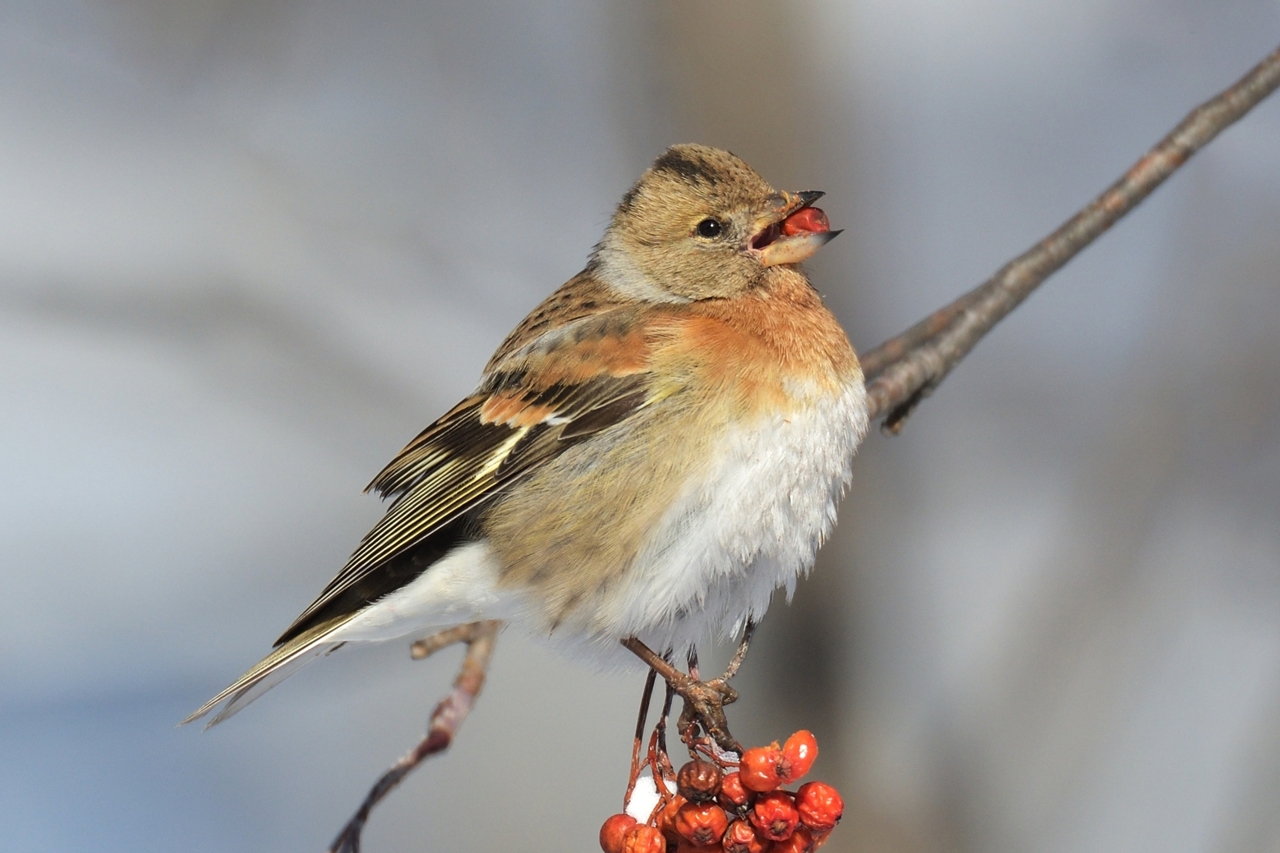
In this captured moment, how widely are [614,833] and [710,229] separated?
148cm

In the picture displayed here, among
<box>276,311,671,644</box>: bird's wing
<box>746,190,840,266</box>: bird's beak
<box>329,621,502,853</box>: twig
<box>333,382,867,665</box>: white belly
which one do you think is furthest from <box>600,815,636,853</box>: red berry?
<box>746,190,840,266</box>: bird's beak

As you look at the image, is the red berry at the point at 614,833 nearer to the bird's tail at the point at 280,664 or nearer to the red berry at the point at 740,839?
the red berry at the point at 740,839

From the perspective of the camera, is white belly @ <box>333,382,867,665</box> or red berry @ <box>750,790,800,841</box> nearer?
red berry @ <box>750,790,800,841</box>

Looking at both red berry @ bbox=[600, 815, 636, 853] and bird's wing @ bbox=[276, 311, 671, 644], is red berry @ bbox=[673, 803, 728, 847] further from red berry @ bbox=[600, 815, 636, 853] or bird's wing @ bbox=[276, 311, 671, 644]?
bird's wing @ bbox=[276, 311, 671, 644]

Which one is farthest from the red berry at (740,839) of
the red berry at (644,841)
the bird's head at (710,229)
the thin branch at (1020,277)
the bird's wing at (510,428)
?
the bird's head at (710,229)

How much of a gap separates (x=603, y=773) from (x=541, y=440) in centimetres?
301

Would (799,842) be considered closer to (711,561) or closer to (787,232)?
(711,561)

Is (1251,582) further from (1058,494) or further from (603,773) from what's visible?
(603,773)

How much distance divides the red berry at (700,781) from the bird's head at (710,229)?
3.99 ft

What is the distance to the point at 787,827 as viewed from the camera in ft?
6.31

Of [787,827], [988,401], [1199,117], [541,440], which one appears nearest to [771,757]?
[787,827]

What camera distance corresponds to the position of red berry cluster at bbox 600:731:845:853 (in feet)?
6.18

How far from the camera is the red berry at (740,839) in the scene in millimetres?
1929

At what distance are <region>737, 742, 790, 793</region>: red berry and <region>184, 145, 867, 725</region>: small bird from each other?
22.1 inches
